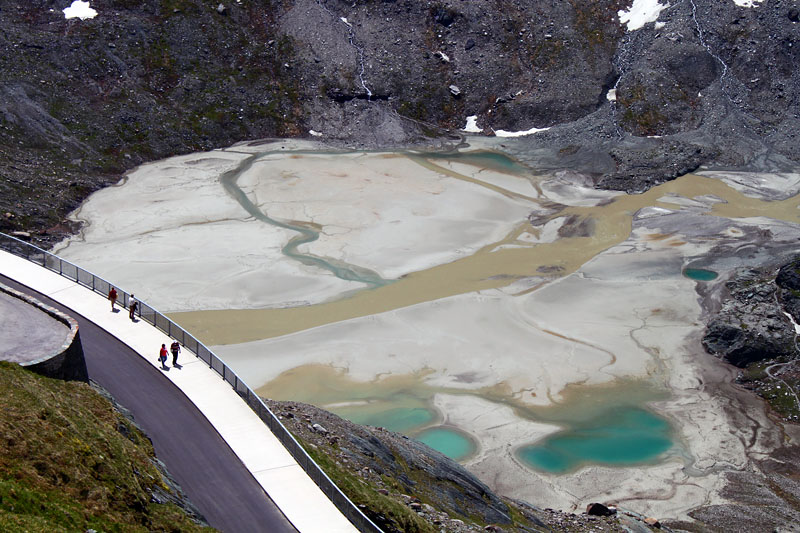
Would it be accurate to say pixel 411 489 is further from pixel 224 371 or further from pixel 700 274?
pixel 700 274

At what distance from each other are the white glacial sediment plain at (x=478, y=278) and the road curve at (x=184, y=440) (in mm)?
17337

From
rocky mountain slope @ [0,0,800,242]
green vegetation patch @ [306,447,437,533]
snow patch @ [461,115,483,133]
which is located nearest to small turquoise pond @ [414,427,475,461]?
green vegetation patch @ [306,447,437,533]

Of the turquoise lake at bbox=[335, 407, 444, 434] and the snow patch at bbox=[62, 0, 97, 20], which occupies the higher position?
the snow patch at bbox=[62, 0, 97, 20]

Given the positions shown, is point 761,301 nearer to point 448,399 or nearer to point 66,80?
point 448,399

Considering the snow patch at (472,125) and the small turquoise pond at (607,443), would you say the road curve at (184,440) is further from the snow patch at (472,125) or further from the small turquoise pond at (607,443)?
the snow patch at (472,125)

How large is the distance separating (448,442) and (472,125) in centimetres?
5632

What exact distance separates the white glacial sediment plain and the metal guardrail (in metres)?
14.3

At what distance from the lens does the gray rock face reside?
5769cm

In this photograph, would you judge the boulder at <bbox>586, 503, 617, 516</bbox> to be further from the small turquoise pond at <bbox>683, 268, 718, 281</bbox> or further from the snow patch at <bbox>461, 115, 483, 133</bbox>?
the snow patch at <bbox>461, 115, 483, 133</bbox>

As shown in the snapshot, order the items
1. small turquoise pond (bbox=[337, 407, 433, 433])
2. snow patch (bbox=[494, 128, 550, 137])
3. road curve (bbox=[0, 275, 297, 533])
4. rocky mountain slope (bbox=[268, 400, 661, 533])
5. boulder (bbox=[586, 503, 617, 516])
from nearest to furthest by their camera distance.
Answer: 1. road curve (bbox=[0, 275, 297, 533])
2. rocky mountain slope (bbox=[268, 400, 661, 533])
3. boulder (bbox=[586, 503, 617, 516])
4. small turquoise pond (bbox=[337, 407, 433, 433])
5. snow patch (bbox=[494, 128, 550, 137])

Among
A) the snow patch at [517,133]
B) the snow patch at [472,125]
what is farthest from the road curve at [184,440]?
the snow patch at [517,133]

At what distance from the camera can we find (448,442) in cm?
4859

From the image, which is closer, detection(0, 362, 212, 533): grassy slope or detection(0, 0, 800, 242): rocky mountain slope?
detection(0, 362, 212, 533): grassy slope

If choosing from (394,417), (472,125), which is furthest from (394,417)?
(472,125)
